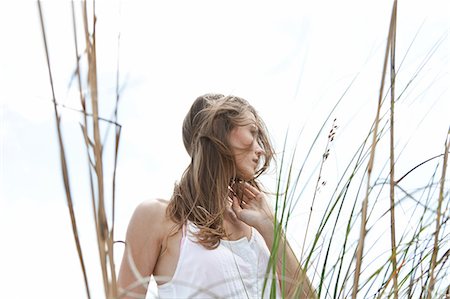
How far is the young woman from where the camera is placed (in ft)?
5.47

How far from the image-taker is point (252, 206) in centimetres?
180

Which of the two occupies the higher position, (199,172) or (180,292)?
(199,172)

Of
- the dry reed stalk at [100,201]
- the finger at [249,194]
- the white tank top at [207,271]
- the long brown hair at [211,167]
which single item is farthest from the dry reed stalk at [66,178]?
the finger at [249,194]

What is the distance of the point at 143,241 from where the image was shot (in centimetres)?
169

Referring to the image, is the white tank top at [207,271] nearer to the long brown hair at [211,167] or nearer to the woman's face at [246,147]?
the long brown hair at [211,167]

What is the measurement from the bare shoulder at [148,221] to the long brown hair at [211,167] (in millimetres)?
28

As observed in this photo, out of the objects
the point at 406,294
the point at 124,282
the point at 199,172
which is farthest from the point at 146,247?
the point at 406,294

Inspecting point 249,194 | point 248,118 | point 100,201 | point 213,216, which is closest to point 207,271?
point 213,216

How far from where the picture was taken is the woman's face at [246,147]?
5.71 ft

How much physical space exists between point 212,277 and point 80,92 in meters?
1.07

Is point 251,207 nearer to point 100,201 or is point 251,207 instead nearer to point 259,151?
point 259,151

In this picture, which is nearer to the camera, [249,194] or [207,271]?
[207,271]

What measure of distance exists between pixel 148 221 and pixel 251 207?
288 mm

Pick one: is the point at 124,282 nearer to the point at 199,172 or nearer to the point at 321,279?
the point at 199,172
